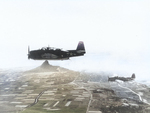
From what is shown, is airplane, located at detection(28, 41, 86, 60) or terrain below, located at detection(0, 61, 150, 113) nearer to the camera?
airplane, located at detection(28, 41, 86, 60)

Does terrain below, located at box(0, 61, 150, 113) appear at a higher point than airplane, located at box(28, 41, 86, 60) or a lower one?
lower

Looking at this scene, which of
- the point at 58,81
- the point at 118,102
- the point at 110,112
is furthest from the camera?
the point at 58,81

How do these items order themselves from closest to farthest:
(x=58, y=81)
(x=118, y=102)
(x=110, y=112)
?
1. (x=110, y=112)
2. (x=118, y=102)
3. (x=58, y=81)

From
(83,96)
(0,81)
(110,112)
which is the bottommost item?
(110,112)

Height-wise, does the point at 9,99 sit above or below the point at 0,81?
below

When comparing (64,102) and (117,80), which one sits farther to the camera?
(117,80)

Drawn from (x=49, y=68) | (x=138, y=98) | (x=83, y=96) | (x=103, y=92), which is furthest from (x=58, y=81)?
(x=138, y=98)

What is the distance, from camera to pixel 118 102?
40812 mm

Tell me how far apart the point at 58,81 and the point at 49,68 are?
17.0 ft

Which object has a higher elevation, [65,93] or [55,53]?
[55,53]

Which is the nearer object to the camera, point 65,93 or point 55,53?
point 55,53

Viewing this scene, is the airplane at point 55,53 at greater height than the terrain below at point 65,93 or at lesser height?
greater

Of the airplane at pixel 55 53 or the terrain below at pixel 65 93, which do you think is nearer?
the airplane at pixel 55 53

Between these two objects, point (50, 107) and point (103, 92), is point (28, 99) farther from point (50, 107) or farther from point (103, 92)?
point (103, 92)
